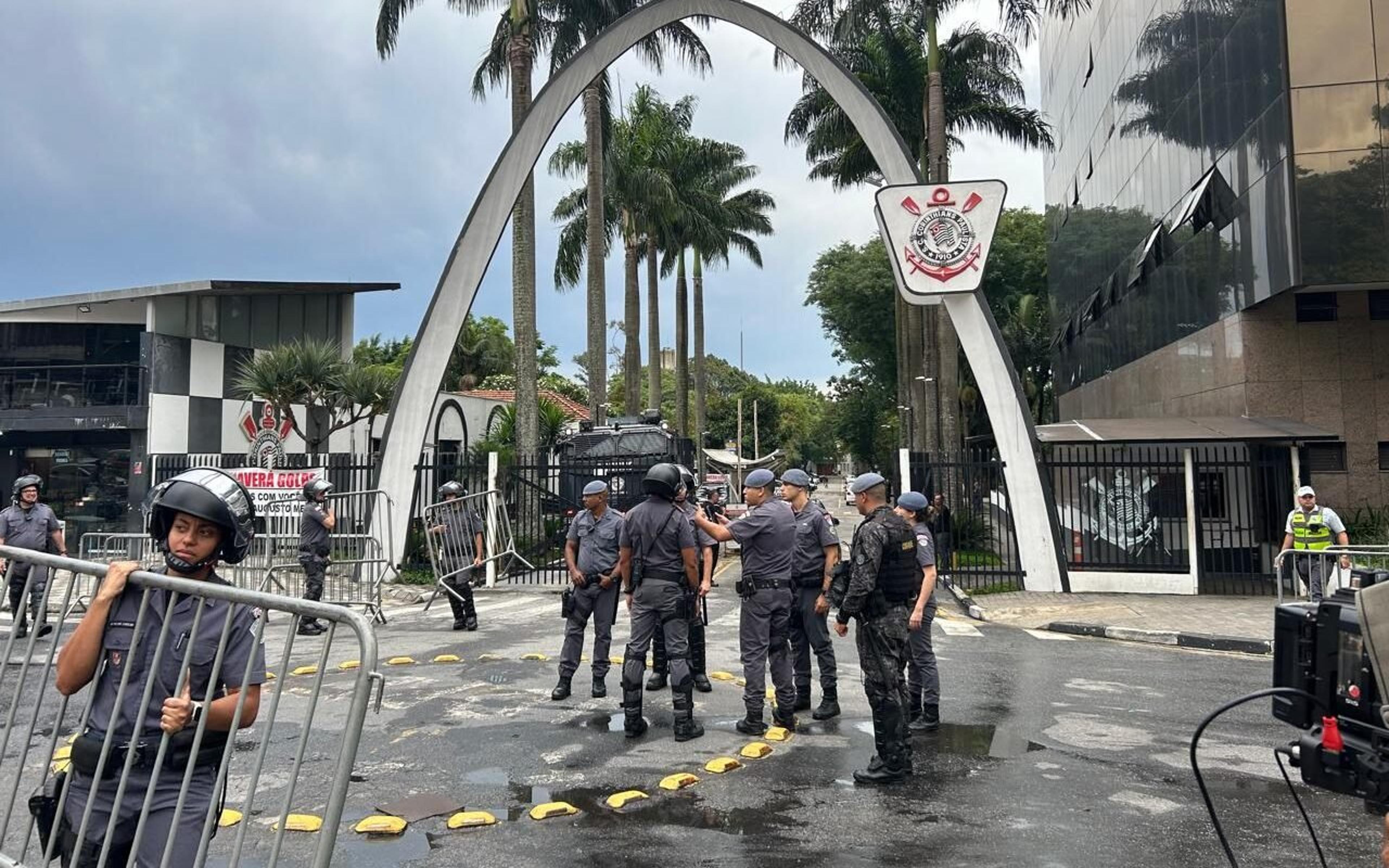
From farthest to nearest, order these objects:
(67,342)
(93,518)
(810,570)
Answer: (67,342), (93,518), (810,570)

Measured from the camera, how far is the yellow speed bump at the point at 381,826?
4406 millimetres

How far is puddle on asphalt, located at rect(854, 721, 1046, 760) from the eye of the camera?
582 centimetres

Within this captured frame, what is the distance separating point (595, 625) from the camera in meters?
7.48

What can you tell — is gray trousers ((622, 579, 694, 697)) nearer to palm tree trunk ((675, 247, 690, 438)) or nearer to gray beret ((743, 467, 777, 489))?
gray beret ((743, 467, 777, 489))

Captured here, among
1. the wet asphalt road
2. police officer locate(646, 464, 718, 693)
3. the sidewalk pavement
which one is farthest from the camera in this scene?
the sidewalk pavement

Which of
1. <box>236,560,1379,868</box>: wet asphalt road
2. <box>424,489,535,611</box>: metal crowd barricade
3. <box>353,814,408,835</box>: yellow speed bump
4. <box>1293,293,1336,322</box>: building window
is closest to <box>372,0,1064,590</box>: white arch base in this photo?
<box>424,489,535,611</box>: metal crowd barricade

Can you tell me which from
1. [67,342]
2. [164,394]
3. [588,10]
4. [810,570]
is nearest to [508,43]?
[588,10]

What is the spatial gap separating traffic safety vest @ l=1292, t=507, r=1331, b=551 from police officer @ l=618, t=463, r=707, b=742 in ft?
26.8

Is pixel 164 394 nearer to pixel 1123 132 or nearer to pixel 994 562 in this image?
pixel 994 562

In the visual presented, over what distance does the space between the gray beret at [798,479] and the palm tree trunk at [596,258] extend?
53.2ft

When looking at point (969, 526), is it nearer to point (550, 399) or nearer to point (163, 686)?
point (163, 686)

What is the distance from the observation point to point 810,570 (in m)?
6.98

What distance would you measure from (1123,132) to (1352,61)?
11068 millimetres

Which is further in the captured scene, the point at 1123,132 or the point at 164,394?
the point at 1123,132
